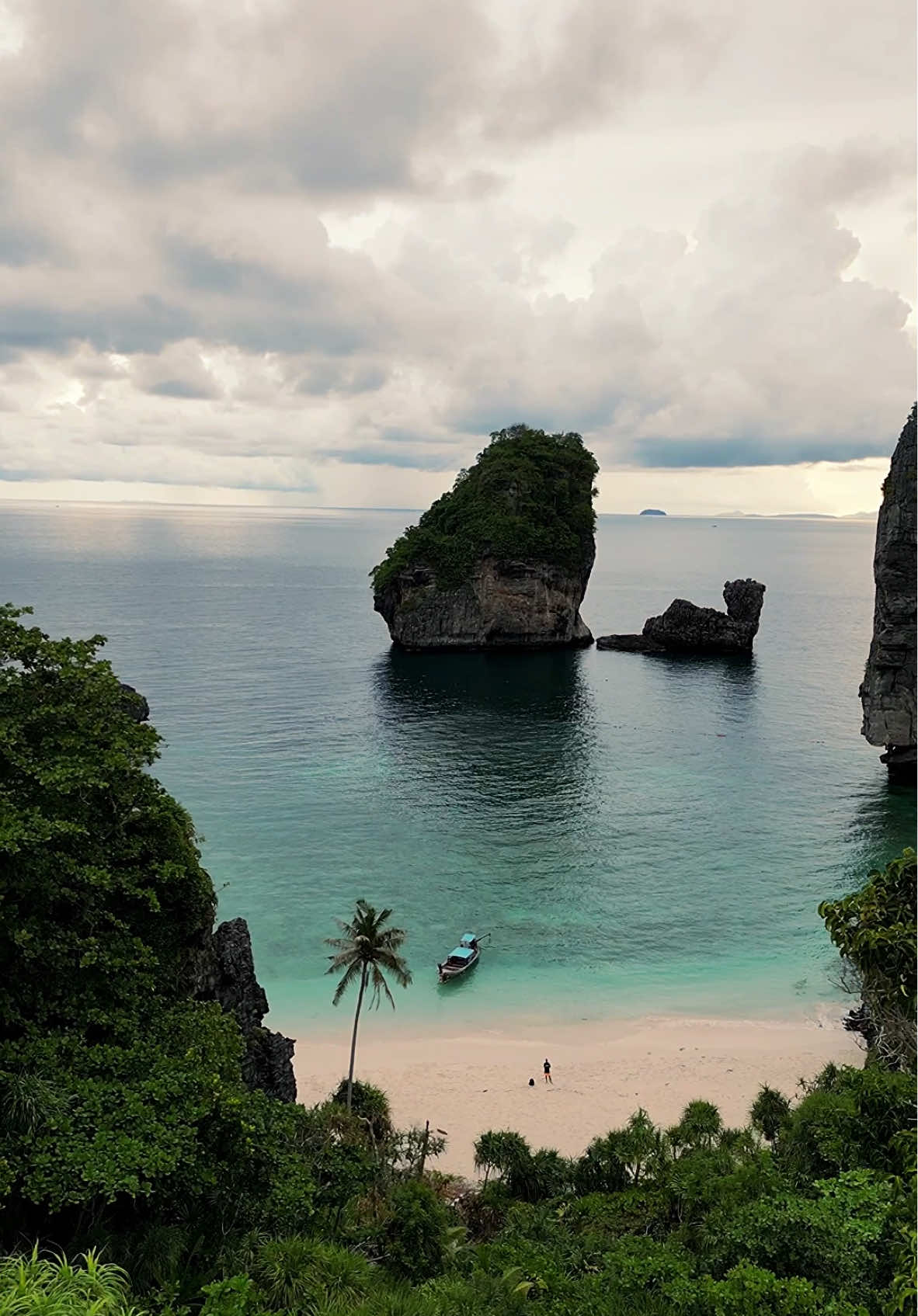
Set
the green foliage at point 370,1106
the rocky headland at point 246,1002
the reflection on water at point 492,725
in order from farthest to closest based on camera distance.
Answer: the reflection on water at point 492,725, the green foliage at point 370,1106, the rocky headland at point 246,1002

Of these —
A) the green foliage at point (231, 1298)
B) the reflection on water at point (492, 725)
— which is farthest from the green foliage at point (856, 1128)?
the reflection on water at point (492, 725)

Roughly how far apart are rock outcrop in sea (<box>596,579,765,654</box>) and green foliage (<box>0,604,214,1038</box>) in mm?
91855

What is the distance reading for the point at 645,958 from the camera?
3981cm

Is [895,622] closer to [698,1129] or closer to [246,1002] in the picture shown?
[698,1129]

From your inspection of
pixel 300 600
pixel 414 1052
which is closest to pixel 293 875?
pixel 414 1052

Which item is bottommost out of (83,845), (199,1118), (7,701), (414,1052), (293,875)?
(414,1052)

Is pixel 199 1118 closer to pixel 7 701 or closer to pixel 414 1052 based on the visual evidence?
pixel 7 701

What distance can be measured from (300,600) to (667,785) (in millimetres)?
108356

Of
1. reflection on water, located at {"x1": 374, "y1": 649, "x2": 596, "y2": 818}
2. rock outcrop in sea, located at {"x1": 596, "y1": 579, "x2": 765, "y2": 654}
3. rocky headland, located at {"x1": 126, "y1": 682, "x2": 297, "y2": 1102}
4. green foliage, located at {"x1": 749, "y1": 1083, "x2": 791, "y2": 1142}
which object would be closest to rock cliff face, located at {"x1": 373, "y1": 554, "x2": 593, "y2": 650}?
reflection on water, located at {"x1": 374, "y1": 649, "x2": 596, "y2": 818}

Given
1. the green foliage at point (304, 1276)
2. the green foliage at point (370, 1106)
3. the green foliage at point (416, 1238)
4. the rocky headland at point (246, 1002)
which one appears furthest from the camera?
the green foliage at point (370, 1106)

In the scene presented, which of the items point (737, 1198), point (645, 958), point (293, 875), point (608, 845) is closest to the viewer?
point (737, 1198)

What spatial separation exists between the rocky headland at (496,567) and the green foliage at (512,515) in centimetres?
12

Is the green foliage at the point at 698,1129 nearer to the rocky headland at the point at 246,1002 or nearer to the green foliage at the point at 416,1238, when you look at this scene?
the green foliage at the point at 416,1238

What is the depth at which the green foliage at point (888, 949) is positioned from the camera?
59.1ft
